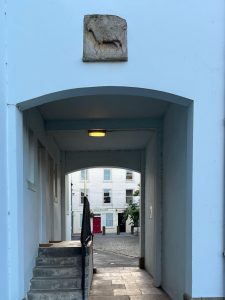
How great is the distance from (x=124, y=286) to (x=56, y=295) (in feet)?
7.86

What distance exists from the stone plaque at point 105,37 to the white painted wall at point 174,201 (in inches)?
61.7

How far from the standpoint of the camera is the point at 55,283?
594 centimetres

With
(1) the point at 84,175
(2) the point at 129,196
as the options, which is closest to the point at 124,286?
(1) the point at 84,175

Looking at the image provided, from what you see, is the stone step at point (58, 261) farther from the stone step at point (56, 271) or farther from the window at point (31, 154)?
the window at point (31, 154)

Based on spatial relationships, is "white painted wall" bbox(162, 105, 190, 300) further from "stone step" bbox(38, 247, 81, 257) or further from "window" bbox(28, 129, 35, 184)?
"window" bbox(28, 129, 35, 184)

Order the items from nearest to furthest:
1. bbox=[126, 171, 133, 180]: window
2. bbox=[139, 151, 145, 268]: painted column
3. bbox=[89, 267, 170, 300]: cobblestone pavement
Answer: bbox=[89, 267, 170, 300]: cobblestone pavement
bbox=[139, 151, 145, 268]: painted column
bbox=[126, 171, 133, 180]: window

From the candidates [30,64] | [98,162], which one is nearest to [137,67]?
[30,64]

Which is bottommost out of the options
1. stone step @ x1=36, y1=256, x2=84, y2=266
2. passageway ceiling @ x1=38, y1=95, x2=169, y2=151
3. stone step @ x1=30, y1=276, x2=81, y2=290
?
stone step @ x1=30, y1=276, x2=81, y2=290

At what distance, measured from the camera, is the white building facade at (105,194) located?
39406mm

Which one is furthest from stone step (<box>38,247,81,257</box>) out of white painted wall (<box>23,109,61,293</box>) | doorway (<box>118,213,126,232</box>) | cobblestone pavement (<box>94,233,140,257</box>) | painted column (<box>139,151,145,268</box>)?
doorway (<box>118,213,126,232</box>)

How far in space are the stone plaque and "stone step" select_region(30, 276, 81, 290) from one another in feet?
11.0

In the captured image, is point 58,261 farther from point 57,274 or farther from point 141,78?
point 141,78

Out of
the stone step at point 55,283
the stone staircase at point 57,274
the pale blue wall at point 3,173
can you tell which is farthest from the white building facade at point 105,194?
the pale blue wall at point 3,173

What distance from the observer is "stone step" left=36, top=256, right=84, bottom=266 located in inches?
250
